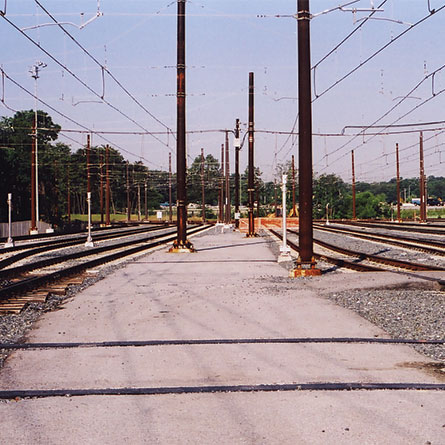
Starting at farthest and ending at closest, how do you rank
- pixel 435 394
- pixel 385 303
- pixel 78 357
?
pixel 385 303 → pixel 78 357 → pixel 435 394

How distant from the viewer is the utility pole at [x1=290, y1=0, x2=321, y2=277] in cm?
1636

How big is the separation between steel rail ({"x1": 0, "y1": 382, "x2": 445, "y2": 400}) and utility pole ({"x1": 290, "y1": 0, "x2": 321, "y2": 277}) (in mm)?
10520

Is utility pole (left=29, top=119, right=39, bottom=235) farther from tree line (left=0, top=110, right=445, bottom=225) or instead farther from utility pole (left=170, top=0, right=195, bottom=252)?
utility pole (left=170, top=0, right=195, bottom=252)

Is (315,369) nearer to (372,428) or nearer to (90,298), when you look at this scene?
(372,428)

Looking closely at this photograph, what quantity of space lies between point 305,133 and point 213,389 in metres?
11.4

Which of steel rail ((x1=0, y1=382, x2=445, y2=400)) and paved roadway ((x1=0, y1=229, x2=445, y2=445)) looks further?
steel rail ((x1=0, y1=382, x2=445, y2=400))

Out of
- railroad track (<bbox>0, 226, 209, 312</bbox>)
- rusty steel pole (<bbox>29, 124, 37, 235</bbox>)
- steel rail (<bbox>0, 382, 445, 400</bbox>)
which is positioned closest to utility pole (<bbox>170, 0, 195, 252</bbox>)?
railroad track (<bbox>0, 226, 209, 312</bbox>)

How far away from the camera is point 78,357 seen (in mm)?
7297

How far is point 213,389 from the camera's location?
18.8 feet

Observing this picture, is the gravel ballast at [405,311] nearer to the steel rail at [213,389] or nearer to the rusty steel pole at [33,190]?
the steel rail at [213,389]

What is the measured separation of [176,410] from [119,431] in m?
0.63

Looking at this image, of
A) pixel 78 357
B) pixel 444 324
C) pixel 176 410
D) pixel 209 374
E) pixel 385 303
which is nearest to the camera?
pixel 176 410

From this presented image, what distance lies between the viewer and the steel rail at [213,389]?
5.64 metres

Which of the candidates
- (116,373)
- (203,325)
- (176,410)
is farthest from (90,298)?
(176,410)
